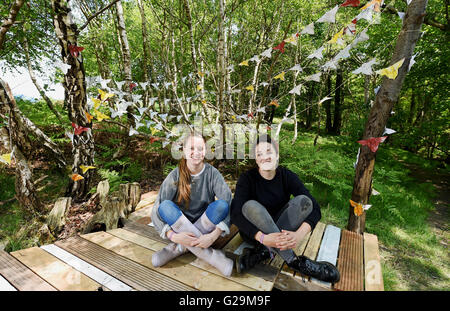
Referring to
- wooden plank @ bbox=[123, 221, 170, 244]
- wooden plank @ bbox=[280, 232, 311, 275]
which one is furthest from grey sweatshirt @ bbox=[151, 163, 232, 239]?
wooden plank @ bbox=[280, 232, 311, 275]

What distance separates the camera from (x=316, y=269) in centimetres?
204

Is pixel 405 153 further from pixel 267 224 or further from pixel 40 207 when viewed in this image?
pixel 40 207

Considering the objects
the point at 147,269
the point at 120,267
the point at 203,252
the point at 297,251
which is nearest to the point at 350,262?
the point at 297,251

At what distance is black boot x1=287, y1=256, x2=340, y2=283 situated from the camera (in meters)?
2.02

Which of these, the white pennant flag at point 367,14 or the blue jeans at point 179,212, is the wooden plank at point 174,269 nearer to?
the blue jeans at point 179,212

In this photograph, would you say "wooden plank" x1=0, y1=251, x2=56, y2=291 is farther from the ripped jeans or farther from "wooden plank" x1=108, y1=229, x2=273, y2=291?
the ripped jeans

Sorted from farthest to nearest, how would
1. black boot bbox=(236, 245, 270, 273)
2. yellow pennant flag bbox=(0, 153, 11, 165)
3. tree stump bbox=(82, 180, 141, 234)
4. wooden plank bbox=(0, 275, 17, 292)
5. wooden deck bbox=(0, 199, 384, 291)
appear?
tree stump bbox=(82, 180, 141, 234) → yellow pennant flag bbox=(0, 153, 11, 165) → black boot bbox=(236, 245, 270, 273) → wooden deck bbox=(0, 199, 384, 291) → wooden plank bbox=(0, 275, 17, 292)

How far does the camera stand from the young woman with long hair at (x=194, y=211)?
7.14 ft

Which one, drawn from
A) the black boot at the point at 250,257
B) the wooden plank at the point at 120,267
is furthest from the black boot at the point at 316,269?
the wooden plank at the point at 120,267

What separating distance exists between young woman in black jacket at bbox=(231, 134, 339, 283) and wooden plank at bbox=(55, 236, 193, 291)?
76 cm

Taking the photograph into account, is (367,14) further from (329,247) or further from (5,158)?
(5,158)

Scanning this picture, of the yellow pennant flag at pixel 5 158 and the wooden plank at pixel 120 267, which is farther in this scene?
the yellow pennant flag at pixel 5 158

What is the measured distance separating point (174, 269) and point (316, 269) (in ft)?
4.77

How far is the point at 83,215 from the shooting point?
400 cm
